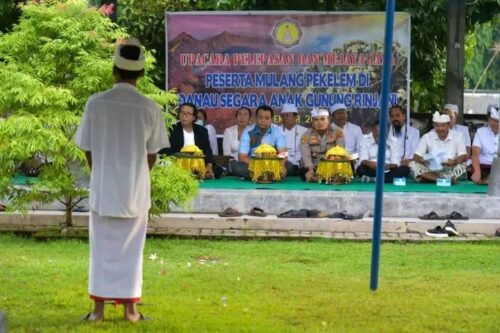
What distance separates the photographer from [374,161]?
13320 millimetres

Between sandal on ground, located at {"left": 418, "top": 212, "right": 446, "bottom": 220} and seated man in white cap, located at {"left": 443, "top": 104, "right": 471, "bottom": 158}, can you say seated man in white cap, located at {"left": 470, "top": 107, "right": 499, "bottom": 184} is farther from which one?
sandal on ground, located at {"left": 418, "top": 212, "right": 446, "bottom": 220}

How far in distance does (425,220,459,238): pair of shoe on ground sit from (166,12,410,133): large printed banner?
4.18m

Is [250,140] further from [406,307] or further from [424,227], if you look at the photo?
[406,307]

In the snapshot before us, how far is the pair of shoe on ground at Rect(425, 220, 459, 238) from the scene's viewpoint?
10.8 m

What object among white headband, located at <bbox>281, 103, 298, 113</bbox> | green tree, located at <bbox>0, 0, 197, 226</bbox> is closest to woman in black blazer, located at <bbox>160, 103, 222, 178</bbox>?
white headband, located at <bbox>281, 103, 298, 113</bbox>

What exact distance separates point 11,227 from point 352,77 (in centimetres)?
613

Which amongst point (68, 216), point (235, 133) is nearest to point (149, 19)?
point (235, 133)

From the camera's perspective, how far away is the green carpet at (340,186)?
1238 centimetres

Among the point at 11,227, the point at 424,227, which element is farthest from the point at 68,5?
the point at 424,227

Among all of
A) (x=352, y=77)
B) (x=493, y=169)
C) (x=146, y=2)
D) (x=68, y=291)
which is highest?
(x=146, y=2)

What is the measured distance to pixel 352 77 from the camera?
14.9 metres

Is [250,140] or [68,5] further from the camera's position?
[250,140]

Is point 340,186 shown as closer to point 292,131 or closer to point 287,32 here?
point 292,131

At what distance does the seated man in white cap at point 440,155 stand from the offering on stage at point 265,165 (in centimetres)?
193
